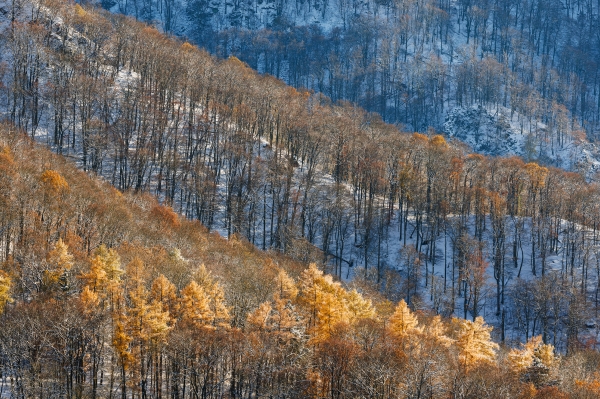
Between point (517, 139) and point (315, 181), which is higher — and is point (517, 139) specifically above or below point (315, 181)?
below

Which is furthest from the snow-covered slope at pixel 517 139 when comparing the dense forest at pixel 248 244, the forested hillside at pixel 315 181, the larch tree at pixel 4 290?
the larch tree at pixel 4 290

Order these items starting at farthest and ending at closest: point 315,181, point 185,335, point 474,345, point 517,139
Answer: point 517,139 < point 315,181 < point 474,345 < point 185,335

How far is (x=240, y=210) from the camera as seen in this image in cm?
8988

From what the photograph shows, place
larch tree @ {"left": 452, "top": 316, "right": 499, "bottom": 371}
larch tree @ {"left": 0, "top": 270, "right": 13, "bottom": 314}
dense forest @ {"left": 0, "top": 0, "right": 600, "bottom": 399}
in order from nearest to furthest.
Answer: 1. larch tree @ {"left": 0, "top": 270, "right": 13, "bottom": 314}
2. dense forest @ {"left": 0, "top": 0, "right": 600, "bottom": 399}
3. larch tree @ {"left": 452, "top": 316, "right": 499, "bottom": 371}

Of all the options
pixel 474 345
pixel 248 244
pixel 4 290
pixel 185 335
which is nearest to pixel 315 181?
pixel 248 244

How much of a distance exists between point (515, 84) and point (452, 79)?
2167 centimetres

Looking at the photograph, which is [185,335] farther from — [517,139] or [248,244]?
[517,139]

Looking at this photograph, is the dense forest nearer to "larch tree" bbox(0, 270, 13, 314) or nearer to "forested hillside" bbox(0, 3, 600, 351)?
"larch tree" bbox(0, 270, 13, 314)

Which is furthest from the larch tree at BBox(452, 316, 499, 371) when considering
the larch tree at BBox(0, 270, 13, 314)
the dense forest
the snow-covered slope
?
the snow-covered slope

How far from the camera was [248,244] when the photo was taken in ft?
265

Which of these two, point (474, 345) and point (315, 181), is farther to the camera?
point (315, 181)

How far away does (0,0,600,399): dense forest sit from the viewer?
47656 mm

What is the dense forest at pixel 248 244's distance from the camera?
4766 cm

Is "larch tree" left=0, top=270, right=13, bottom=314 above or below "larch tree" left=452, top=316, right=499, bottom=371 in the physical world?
above
